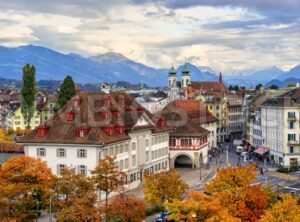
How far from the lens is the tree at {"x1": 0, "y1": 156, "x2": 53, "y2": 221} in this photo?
59969mm

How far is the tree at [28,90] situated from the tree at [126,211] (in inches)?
2836

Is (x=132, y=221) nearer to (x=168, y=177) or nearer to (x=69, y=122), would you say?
(x=168, y=177)

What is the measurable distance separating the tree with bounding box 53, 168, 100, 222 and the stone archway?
50.2 m

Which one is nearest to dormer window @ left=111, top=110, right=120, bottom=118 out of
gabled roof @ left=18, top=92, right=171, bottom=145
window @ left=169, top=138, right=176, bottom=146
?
gabled roof @ left=18, top=92, right=171, bottom=145

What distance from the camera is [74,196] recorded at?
2400 inches

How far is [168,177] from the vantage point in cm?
6550

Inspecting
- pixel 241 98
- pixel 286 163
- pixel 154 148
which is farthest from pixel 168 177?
pixel 241 98

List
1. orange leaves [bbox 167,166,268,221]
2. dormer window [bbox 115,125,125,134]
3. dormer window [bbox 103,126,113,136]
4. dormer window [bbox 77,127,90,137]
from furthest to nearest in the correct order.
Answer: dormer window [bbox 115,125,125,134] < dormer window [bbox 103,126,113,136] < dormer window [bbox 77,127,90,137] < orange leaves [bbox 167,166,268,221]

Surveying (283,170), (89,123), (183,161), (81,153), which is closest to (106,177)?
(81,153)

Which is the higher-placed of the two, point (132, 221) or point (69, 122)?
point (69, 122)

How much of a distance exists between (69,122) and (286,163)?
4786 cm

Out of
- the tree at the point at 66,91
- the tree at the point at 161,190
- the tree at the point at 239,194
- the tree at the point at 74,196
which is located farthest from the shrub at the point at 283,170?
the tree at the point at 74,196

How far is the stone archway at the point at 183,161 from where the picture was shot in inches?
4444

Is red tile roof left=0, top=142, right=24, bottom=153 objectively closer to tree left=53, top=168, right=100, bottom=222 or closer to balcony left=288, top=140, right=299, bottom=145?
tree left=53, top=168, right=100, bottom=222
